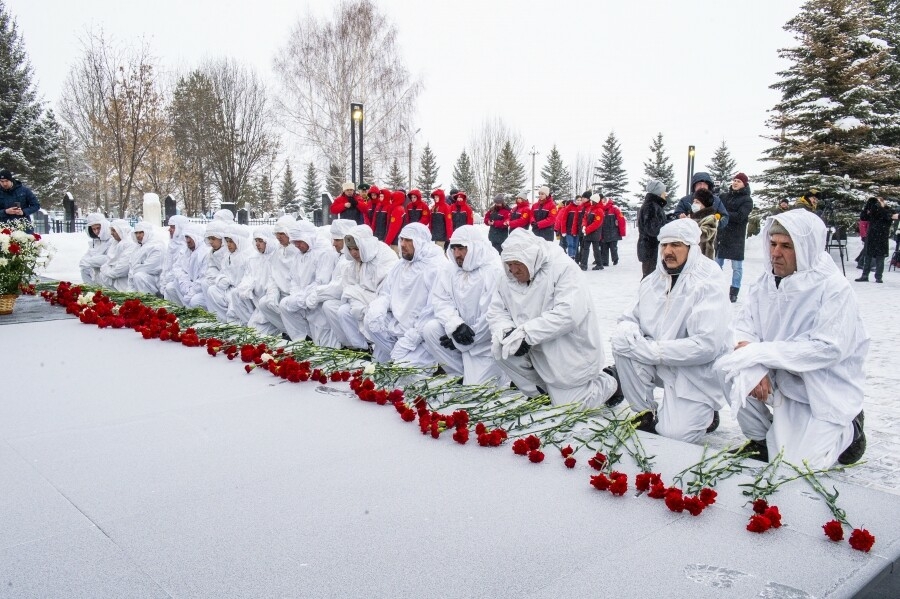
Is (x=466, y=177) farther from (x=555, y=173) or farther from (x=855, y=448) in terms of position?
(x=855, y=448)

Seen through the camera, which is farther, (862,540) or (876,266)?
(876,266)

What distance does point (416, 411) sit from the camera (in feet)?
15.6

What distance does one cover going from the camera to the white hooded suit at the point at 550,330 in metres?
5.12

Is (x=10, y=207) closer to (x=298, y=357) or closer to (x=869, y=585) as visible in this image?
(x=298, y=357)

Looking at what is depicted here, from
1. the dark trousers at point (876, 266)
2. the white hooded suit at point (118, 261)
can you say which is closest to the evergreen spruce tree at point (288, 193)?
the white hooded suit at point (118, 261)

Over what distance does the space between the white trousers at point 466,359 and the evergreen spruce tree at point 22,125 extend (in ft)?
103

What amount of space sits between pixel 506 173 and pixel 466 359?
47.2 metres

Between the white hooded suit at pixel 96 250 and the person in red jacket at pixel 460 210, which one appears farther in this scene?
the person in red jacket at pixel 460 210

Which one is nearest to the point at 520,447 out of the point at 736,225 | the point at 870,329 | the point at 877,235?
the point at 870,329

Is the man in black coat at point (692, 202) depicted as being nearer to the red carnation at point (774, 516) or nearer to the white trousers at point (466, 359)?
the white trousers at point (466, 359)

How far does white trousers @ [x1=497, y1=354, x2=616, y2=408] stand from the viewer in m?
5.24

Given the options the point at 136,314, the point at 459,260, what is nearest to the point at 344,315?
the point at 459,260

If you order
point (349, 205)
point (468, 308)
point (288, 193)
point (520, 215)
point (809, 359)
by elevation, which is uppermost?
point (288, 193)

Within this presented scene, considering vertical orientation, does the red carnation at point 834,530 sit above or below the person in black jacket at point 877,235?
below
